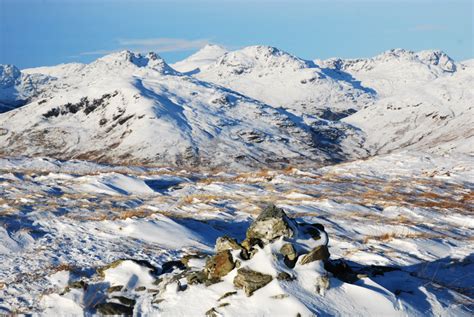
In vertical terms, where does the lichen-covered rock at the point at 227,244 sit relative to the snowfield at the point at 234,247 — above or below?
above

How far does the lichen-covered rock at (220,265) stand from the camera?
10461 millimetres

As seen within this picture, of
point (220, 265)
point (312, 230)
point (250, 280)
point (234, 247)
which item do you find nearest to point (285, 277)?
point (250, 280)

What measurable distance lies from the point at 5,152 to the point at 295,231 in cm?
20105

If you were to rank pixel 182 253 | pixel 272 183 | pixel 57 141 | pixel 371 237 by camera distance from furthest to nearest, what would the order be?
pixel 57 141 < pixel 272 183 < pixel 371 237 < pixel 182 253

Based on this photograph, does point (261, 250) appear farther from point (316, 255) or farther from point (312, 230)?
point (312, 230)

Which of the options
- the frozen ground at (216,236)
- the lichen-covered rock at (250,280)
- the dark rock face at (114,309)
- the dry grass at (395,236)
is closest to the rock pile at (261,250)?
the lichen-covered rock at (250,280)

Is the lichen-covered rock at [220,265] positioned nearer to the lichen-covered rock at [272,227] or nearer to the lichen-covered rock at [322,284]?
the lichen-covered rock at [272,227]

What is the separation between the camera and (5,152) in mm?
187375

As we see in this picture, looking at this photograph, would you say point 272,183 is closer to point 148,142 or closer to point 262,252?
point 262,252

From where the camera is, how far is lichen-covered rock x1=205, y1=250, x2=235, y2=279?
10.5m

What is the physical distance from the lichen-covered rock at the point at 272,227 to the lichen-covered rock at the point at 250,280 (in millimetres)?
1265

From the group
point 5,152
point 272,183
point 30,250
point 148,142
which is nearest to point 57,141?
point 5,152

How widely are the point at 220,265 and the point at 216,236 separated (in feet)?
25.5

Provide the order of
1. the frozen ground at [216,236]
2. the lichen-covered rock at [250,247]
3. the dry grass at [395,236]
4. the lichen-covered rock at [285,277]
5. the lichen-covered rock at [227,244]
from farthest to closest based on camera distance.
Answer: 1. the dry grass at [395,236]
2. the lichen-covered rock at [227,244]
3. the lichen-covered rock at [250,247]
4. the frozen ground at [216,236]
5. the lichen-covered rock at [285,277]
